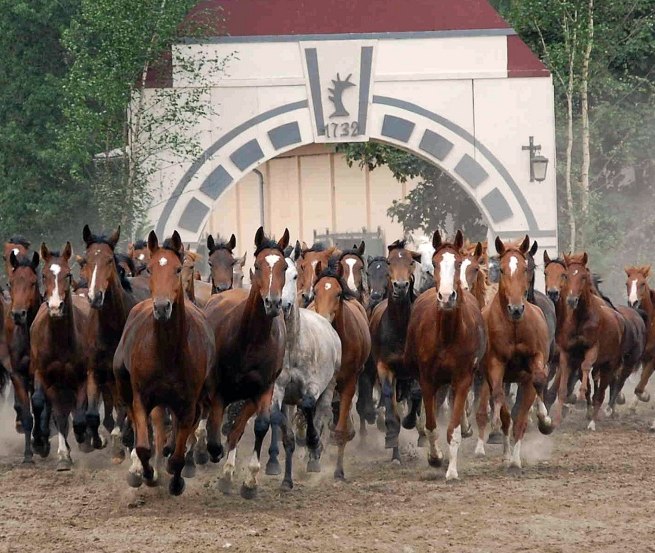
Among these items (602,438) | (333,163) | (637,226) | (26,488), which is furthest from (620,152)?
(26,488)

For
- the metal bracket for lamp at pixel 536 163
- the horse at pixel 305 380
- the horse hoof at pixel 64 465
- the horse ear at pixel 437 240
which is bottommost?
the horse hoof at pixel 64 465

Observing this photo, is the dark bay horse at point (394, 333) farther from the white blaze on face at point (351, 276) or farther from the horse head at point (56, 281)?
the horse head at point (56, 281)

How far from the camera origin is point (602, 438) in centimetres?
1825

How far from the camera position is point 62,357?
51.2 feet

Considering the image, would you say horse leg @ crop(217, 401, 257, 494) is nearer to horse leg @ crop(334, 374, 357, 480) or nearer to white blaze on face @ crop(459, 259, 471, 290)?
horse leg @ crop(334, 374, 357, 480)

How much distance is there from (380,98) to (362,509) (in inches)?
640

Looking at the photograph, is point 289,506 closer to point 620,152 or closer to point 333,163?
point 620,152

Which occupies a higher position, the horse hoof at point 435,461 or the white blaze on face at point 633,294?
the white blaze on face at point 633,294

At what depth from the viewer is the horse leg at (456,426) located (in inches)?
575

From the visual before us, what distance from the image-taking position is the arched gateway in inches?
1113

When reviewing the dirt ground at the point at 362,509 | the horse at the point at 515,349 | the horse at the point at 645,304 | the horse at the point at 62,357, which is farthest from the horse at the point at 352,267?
the horse at the point at 645,304

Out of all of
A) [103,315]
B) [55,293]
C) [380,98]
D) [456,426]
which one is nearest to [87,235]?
[103,315]

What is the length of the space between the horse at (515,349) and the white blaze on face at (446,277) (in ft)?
3.27

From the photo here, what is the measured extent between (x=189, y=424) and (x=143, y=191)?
48.2 ft
